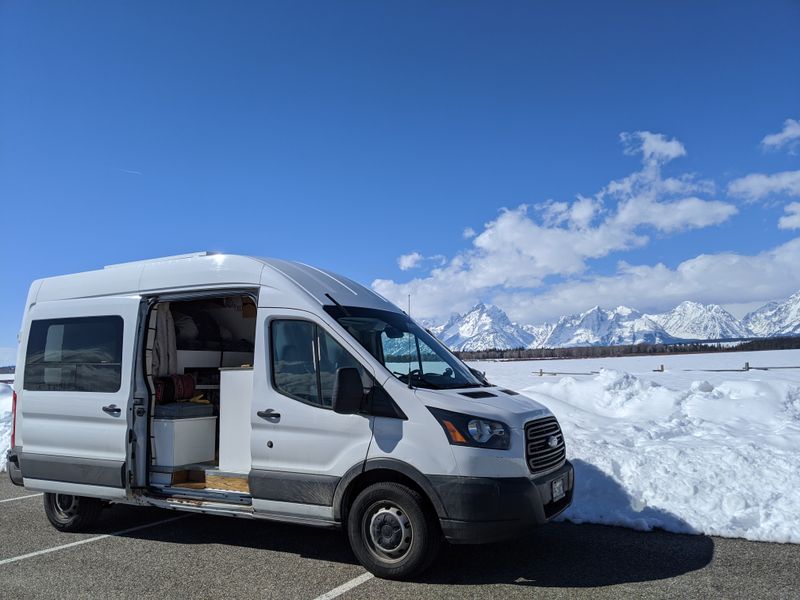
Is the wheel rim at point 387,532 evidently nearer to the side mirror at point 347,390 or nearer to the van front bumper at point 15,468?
the side mirror at point 347,390

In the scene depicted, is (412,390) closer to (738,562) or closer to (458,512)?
(458,512)

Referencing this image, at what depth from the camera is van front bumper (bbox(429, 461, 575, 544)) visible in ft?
15.6

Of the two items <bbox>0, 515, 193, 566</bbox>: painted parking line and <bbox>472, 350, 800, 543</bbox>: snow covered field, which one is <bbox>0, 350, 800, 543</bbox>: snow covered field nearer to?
<bbox>472, 350, 800, 543</bbox>: snow covered field

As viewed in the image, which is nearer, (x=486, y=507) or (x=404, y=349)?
(x=486, y=507)

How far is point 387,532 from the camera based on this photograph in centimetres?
504

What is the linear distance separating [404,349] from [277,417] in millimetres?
1333

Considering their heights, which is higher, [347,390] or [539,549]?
[347,390]

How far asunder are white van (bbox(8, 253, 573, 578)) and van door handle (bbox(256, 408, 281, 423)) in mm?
11

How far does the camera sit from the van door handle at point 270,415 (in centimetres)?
554

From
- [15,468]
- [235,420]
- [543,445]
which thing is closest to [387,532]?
[543,445]

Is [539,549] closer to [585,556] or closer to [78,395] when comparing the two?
[585,556]

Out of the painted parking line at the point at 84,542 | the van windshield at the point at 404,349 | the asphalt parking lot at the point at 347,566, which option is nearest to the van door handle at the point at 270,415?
the van windshield at the point at 404,349

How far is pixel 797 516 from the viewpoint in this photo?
621 centimetres

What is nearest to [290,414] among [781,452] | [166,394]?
[166,394]
